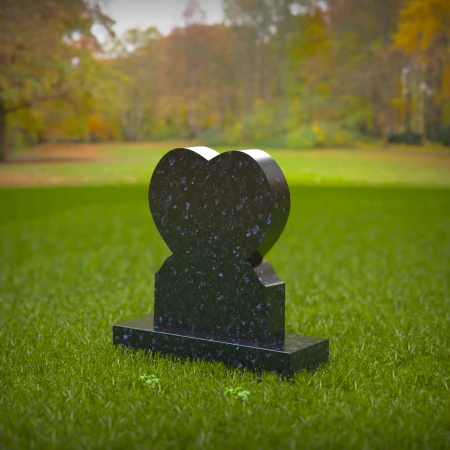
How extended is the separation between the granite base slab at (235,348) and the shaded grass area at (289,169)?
53.6ft

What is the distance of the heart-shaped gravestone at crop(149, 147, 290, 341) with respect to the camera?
4.58 m

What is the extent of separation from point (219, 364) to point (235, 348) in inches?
6.5

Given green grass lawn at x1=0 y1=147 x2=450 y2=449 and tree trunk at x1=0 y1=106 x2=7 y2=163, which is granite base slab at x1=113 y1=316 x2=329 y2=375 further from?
tree trunk at x1=0 y1=106 x2=7 y2=163

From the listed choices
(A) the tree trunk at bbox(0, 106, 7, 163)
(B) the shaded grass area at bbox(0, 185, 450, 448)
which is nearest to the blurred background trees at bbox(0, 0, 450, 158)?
(A) the tree trunk at bbox(0, 106, 7, 163)

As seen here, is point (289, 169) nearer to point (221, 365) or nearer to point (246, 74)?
point (246, 74)

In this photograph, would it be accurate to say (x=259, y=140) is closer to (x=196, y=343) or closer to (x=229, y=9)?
(x=229, y=9)

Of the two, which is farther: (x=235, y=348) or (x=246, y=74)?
(x=246, y=74)

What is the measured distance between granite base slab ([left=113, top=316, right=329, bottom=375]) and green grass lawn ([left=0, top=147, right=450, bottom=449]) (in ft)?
0.32

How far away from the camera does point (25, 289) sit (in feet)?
25.5

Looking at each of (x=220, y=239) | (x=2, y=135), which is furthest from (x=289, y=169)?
(x=220, y=239)

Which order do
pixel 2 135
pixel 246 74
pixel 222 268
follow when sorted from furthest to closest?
pixel 2 135
pixel 246 74
pixel 222 268

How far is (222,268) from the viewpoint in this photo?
15.6 feet

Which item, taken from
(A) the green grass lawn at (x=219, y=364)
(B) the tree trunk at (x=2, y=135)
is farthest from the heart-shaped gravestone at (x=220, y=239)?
(B) the tree trunk at (x=2, y=135)

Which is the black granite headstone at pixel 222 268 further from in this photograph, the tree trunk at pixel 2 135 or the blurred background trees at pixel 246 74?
the tree trunk at pixel 2 135
